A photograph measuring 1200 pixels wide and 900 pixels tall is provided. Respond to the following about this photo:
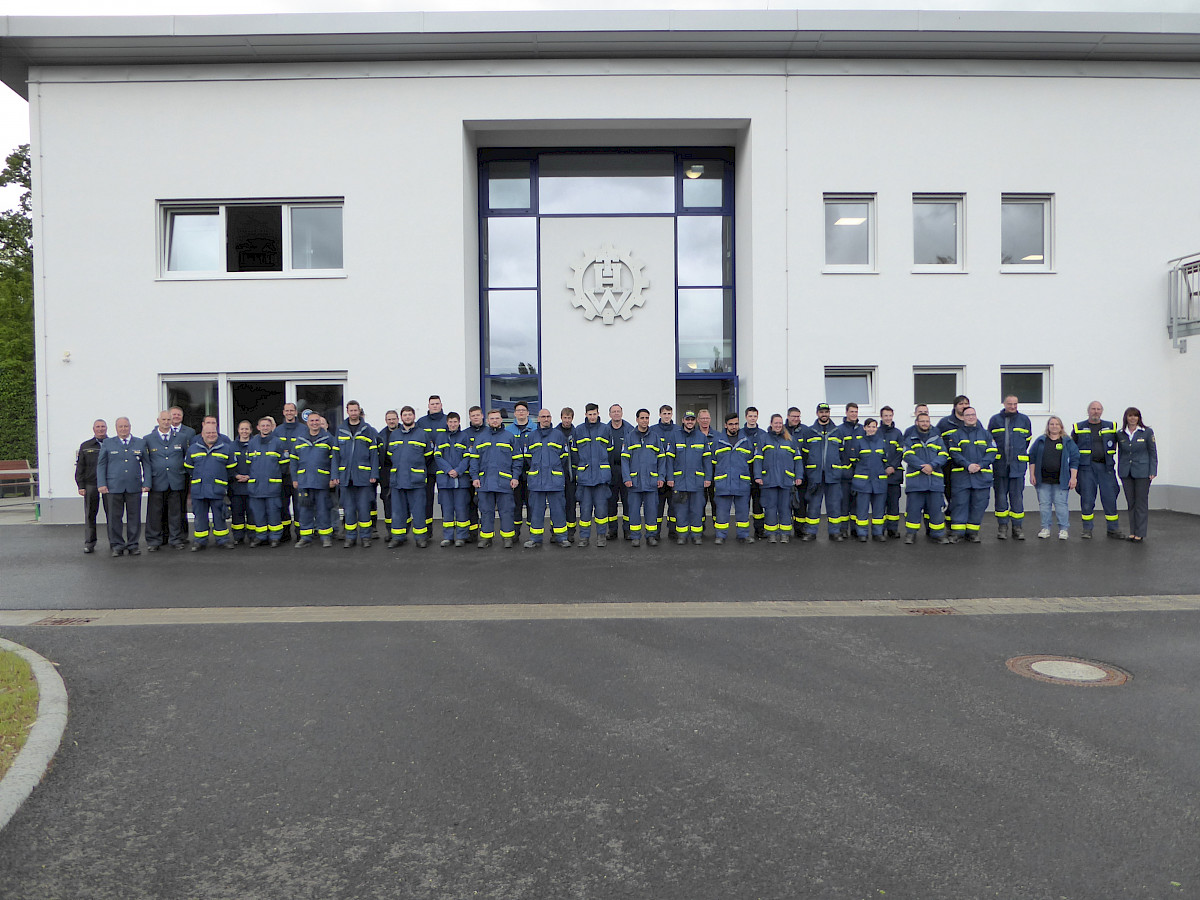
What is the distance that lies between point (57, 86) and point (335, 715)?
1486 cm

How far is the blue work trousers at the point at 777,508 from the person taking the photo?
11.4 metres

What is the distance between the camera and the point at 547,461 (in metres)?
11.1

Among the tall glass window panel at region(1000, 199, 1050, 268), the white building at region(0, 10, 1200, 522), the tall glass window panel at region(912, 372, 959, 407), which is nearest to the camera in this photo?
the white building at region(0, 10, 1200, 522)

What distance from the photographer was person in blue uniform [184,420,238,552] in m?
11.2

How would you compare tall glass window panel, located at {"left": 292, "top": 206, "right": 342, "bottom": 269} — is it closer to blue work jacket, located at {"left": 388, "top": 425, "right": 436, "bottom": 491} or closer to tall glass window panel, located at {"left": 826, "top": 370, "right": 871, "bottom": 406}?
blue work jacket, located at {"left": 388, "top": 425, "right": 436, "bottom": 491}

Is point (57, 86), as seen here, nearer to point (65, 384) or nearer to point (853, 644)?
point (65, 384)

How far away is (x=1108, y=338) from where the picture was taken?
576 inches

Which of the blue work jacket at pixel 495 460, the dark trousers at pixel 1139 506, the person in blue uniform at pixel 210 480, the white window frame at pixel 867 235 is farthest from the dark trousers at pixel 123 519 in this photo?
the dark trousers at pixel 1139 506

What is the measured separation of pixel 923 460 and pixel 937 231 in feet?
19.2

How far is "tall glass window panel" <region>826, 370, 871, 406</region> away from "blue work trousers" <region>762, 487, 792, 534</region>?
4045mm

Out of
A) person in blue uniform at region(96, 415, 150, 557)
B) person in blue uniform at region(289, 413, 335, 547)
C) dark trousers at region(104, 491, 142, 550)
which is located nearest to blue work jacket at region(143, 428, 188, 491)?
person in blue uniform at region(96, 415, 150, 557)

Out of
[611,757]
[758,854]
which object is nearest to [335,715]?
[611,757]

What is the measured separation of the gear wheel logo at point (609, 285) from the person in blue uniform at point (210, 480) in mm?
6910

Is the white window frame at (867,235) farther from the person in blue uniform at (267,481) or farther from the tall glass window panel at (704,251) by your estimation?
the person in blue uniform at (267,481)
